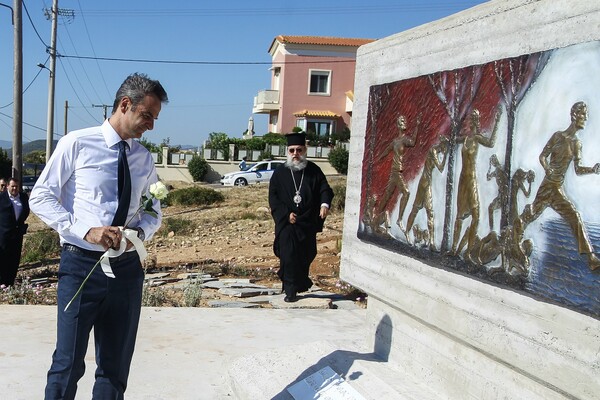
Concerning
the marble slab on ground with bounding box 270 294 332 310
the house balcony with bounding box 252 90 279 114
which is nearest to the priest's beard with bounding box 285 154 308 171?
the marble slab on ground with bounding box 270 294 332 310

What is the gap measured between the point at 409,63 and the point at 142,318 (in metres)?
3.40

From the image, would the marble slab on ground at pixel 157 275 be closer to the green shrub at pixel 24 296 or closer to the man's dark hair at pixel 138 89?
the green shrub at pixel 24 296

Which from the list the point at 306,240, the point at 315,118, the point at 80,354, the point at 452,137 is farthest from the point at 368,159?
the point at 315,118

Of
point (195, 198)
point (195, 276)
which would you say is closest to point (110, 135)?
point (195, 276)

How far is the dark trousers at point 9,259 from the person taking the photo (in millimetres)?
9430

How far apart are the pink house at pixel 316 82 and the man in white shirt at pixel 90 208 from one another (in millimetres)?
41749

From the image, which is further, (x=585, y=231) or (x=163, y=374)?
(x=163, y=374)

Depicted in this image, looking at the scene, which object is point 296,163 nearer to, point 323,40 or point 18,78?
point 18,78

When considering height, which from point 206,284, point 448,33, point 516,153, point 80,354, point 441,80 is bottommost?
point 206,284

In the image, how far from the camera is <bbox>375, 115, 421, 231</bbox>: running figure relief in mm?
4332

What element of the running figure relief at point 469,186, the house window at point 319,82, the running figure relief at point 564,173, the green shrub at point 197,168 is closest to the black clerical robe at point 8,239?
the running figure relief at point 469,186

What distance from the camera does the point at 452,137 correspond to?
150 inches

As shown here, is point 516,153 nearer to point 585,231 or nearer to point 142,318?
point 585,231

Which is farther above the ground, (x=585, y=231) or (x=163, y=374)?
(x=585, y=231)
